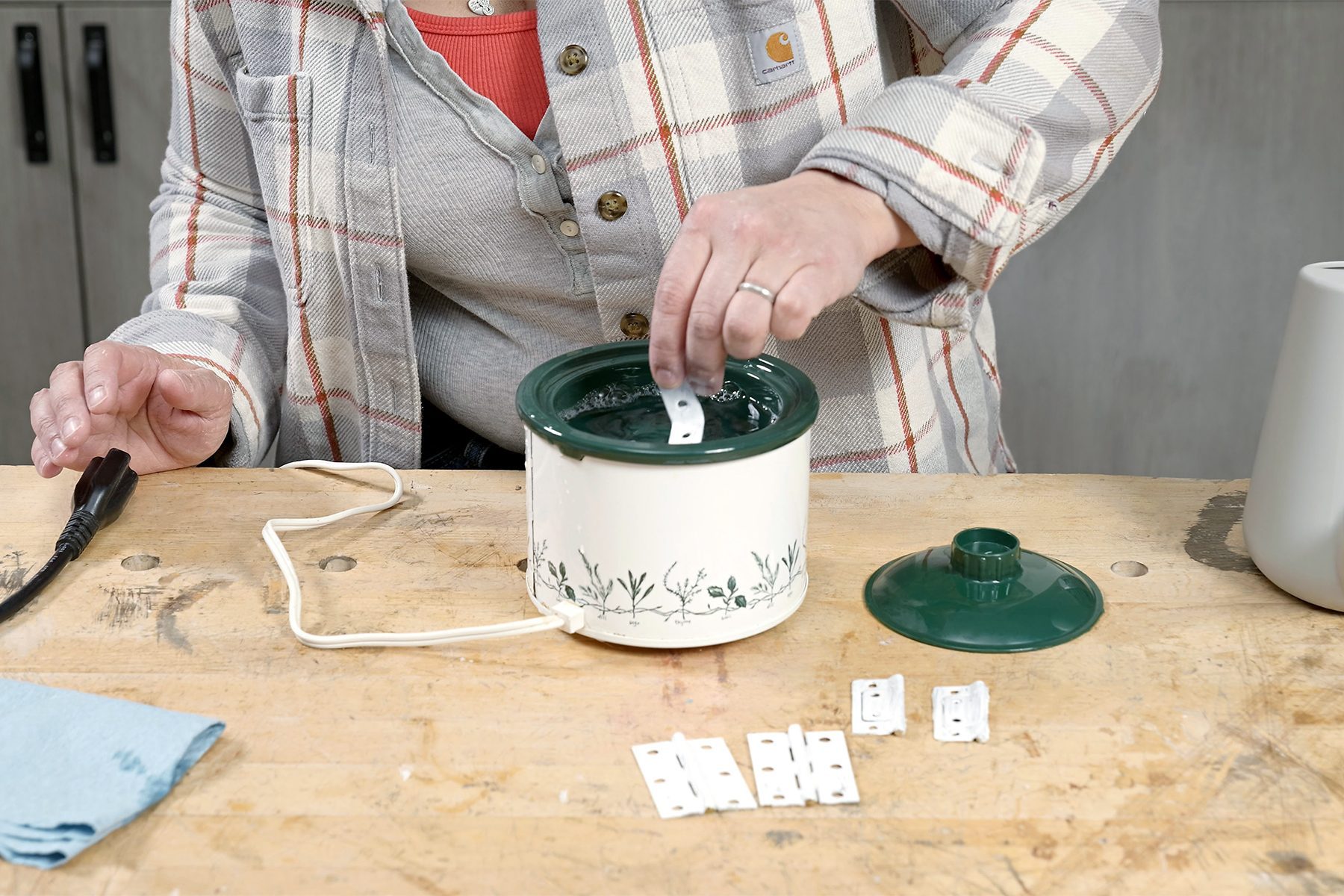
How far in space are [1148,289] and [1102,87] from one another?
123cm

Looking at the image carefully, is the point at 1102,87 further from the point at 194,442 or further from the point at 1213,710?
the point at 194,442

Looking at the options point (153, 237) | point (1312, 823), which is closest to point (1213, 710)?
point (1312, 823)

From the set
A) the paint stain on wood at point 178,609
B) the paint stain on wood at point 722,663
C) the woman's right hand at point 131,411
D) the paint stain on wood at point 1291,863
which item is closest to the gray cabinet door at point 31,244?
the woman's right hand at point 131,411

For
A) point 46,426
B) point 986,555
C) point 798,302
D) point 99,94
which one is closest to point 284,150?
point 46,426

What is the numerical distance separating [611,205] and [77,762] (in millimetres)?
491

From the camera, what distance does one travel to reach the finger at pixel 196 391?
845 mm

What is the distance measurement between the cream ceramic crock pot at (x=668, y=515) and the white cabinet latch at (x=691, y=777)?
3.1 inches

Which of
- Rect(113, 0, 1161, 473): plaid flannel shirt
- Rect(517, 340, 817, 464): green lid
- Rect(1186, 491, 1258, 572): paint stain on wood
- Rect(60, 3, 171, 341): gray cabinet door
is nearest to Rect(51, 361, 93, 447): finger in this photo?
Rect(113, 0, 1161, 473): plaid flannel shirt

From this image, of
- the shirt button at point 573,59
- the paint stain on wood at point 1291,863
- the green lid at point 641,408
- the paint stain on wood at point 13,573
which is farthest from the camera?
the shirt button at point 573,59

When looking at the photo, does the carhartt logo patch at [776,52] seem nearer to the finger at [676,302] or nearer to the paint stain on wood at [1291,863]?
the finger at [676,302]

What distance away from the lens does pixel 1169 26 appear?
71.3 inches

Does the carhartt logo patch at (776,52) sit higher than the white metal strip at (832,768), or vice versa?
the carhartt logo patch at (776,52)

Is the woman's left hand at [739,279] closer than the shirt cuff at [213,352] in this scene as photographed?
A: Yes

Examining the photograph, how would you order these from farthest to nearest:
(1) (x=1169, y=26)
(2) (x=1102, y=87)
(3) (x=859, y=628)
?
(1) (x=1169, y=26), (2) (x=1102, y=87), (3) (x=859, y=628)
